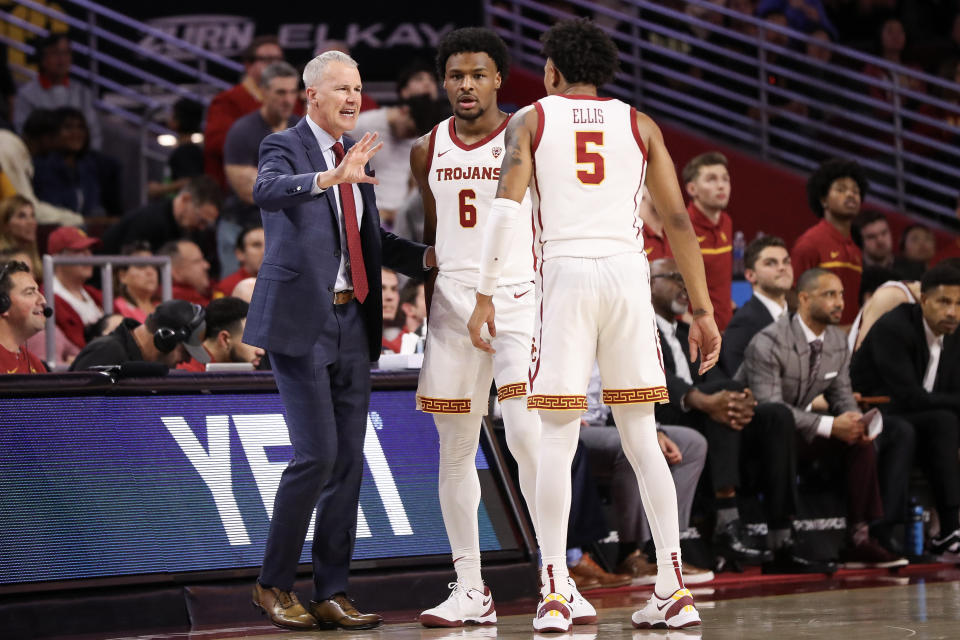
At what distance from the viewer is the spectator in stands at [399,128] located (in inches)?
Answer: 399

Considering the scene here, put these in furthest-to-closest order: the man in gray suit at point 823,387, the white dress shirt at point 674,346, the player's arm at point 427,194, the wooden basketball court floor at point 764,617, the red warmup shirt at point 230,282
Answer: the red warmup shirt at point 230,282 < the man in gray suit at point 823,387 < the white dress shirt at point 674,346 < the player's arm at point 427,194 < the wooden basketball court floor at point 764,617

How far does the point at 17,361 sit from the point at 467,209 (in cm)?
233

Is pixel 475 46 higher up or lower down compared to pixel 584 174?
higher up

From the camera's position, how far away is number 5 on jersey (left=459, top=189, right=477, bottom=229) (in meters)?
5.52

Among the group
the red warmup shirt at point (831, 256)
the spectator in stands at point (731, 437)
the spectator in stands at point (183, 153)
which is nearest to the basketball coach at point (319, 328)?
the spectator in stands at point (731, 437)

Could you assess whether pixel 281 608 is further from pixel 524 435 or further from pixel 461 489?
pixel 524 435

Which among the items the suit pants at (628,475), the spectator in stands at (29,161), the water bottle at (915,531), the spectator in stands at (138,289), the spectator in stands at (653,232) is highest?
the spectator in stands at (29,161)

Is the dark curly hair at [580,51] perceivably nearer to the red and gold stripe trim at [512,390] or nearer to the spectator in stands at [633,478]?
the red and gold stripe trim at [512,390]

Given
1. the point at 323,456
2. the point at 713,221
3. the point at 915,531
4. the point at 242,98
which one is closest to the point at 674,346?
the point at 713,221

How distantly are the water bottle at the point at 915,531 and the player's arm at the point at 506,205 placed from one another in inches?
170

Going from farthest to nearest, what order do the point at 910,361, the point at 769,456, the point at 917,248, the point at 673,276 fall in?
the point at 917,248 < the point at 910,361 < the point at 673,276 < the point at 769,456

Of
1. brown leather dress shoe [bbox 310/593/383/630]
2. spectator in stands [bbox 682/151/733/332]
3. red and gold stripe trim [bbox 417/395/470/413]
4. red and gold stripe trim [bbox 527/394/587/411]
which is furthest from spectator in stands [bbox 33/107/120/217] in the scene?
red and gold stripe trim [bbox 527/394/587/411]

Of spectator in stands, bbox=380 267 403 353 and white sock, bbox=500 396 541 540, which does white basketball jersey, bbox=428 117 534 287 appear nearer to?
white sock, bbox=500 396 541 540

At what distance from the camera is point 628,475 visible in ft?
24.5
